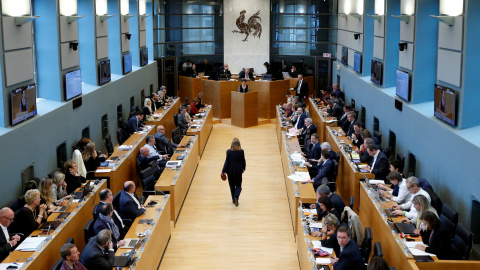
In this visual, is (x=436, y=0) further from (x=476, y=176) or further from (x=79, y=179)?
(x=79, y=179)

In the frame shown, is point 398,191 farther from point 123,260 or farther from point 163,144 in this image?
point 163,144

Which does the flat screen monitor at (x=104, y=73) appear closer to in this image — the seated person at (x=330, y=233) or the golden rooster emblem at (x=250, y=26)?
the seated person at (x=330, y=233)

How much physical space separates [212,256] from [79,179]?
2946mm

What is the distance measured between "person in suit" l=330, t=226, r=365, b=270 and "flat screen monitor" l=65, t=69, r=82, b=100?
840 cm

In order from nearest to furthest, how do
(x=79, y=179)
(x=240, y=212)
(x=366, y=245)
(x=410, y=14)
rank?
(x=366, y=245) → (x=79, y=179) → (x=240, y=212) → (x=410, y=14)

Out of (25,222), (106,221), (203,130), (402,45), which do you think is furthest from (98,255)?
(203,130)

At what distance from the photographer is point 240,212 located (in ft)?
41.4

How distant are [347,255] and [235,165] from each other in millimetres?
5537

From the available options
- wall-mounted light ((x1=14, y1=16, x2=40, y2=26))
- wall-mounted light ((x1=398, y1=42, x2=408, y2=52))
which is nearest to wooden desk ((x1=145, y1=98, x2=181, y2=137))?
wall-mounted light ((x1=14, y1=16, x2=40, y2=26))

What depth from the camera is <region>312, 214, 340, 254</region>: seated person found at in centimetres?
818

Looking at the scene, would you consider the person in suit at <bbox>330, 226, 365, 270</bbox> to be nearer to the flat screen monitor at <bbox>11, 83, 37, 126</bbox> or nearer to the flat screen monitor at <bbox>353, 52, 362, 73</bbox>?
the flat screen monitor at <bbox>11, 83, 37, 126</bbox>

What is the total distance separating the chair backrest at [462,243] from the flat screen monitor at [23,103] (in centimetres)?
762

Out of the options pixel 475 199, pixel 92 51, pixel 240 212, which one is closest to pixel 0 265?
pixel 240 212

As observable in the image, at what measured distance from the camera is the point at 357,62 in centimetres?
1981
